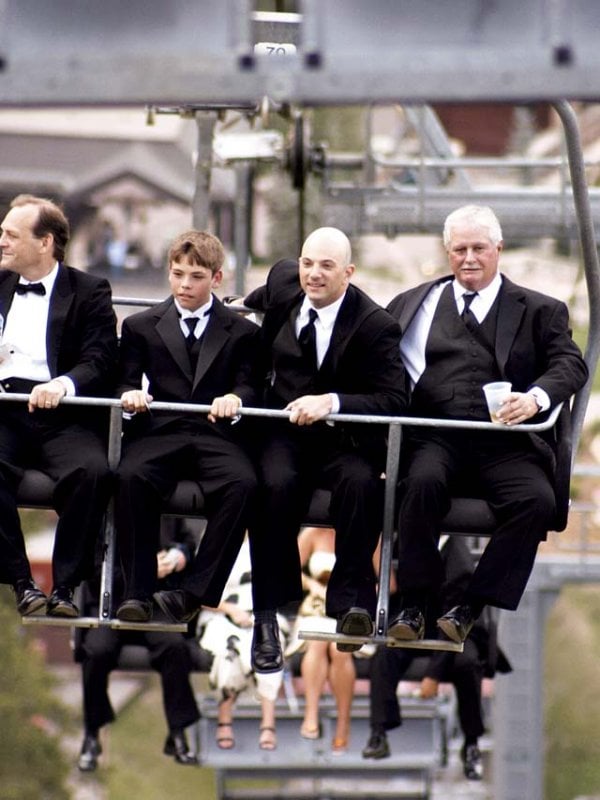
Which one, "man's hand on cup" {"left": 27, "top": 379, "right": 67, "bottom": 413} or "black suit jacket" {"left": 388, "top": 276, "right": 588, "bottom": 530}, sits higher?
"black suit jacket" {"left": 388, "top": 276, "right": 588, "bottom": 530}

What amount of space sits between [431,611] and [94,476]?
163 cm

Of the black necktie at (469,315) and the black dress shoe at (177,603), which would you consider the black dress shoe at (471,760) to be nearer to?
the black dress shoe at (177,603)

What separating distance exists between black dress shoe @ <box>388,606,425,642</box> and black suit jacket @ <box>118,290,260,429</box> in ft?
3.74

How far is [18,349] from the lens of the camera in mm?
10258

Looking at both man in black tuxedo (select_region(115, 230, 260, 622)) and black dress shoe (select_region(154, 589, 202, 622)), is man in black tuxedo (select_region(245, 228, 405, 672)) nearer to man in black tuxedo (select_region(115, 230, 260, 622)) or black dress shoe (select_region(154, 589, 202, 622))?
man in black tuxedo (select_region(115, 230, 260, 622))

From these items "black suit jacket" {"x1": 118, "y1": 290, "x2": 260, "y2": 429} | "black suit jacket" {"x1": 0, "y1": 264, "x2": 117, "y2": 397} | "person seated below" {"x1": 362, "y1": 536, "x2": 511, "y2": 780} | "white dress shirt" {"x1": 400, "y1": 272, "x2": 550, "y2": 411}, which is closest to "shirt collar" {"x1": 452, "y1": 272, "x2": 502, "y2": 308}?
"white dress shirt" {"x1": 400, "y1": 272, "x2": 550, "y2": 411}

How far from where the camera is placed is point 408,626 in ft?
32.4

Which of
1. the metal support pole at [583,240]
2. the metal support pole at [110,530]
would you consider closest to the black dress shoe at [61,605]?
the metal support pole at [110,530]

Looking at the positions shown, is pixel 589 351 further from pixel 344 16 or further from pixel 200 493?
pixel 344 16

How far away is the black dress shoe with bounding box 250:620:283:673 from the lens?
10.1 meters

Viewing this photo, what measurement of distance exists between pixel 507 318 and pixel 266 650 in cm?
180

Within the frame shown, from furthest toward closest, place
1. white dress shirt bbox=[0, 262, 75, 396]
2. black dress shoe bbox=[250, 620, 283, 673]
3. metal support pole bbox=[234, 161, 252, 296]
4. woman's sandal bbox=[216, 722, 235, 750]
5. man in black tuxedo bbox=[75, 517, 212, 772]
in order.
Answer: metal support pole bbox=[234, 161, 252, 296], woman's sandal bbox=[216, 722, 235, 750], man in black tuxedo bbox=[75, 517, 212, 772], white dress shirt bbox=[0, 262, 75, 396], black dress shoe bbox=[250, 620, 283, 673]

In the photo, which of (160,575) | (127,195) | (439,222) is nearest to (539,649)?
(439,222)

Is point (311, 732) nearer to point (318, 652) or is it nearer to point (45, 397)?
point (318, 652)
